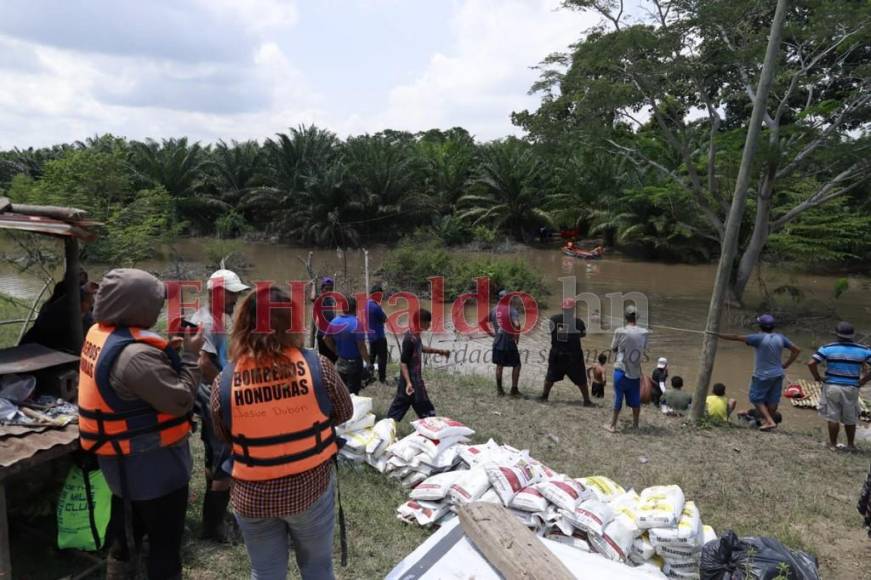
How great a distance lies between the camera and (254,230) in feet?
111

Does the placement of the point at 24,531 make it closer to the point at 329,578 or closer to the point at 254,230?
the point at 329,578

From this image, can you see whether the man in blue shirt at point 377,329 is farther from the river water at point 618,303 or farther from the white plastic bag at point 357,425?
the white plastic bag at point 357,425

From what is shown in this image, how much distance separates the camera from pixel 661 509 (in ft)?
12.8

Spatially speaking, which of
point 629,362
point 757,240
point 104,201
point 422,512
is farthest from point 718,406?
point 104,201

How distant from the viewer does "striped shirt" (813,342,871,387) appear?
22.1 ft

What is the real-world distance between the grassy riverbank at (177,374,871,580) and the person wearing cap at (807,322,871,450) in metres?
0.37

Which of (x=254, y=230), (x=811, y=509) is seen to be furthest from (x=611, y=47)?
(x=254, y=230)

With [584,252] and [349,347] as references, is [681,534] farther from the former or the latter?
[584,252]

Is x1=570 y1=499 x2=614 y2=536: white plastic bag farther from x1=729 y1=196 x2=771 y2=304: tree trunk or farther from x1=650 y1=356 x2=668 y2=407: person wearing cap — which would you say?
x1=729 y1=196 x2=771 y2=304: tree trunk

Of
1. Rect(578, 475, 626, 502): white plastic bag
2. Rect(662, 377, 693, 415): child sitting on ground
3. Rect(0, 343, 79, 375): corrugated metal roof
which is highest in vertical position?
Rect(0, 343, 79, 375): corrugated metal roof

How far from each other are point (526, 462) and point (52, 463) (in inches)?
122

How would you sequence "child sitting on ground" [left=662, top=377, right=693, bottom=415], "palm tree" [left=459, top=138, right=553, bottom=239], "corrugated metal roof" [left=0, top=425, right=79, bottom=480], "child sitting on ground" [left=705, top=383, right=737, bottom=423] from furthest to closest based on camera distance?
"palm tree" [left=459, top=138, right=553, bottom=239] → "child sitting on ground" [left=662, top=377, right=693, bottom=415] → "child sitting on ground" [left=705, top=383, right=737, bottom=423] → "corrugated metal roof" [left=0, top=425, right=79, bottom=480]

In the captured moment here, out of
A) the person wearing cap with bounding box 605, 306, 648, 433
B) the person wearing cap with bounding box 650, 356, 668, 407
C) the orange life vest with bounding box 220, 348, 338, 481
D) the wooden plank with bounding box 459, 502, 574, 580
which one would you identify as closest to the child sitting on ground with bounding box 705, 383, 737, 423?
the person wearing cap with bounding box 650, 356, 668, 407

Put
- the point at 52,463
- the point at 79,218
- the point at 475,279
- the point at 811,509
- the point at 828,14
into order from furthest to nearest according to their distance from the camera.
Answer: the point at 475,279 → the point at 828,14 → the point at 811,509 → the point at 79,218 → the point at 52,463
